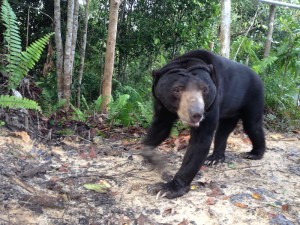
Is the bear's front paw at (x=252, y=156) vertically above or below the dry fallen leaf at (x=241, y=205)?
above

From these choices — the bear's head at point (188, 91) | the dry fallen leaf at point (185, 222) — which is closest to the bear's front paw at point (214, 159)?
the bear's head at point (188, 91)

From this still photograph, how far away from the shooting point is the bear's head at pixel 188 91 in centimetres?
309

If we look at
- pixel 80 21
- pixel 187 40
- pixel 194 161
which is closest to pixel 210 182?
pixel 194 161

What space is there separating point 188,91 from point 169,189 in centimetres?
96

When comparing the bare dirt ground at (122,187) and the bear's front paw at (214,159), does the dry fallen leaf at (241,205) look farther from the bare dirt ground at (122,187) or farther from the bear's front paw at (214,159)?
the bear's front paw at (214,159)

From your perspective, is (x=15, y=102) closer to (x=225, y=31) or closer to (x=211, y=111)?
(x=211, y=111)

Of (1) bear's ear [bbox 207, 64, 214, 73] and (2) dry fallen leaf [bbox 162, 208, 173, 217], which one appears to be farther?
(1) bear's ear [bbox 207, 64, 214, 73]

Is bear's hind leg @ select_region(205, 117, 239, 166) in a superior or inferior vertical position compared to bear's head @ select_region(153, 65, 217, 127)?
inferior

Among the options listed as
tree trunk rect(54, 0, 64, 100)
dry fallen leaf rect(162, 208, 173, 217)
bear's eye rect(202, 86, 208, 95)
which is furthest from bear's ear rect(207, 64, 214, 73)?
tree trunk rect(54, 0, 64, 100)

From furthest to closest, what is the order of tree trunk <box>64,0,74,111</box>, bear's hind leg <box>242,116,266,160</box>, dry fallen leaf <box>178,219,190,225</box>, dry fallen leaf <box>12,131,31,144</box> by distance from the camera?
tree trunk <box>64,0,74,111</box> < bear's hind leg <box>242,116,266,160</box> < dry fallen leaf <box>12,131,31,144</box> < dry fallen leaf <box>178,219,190,225</box>

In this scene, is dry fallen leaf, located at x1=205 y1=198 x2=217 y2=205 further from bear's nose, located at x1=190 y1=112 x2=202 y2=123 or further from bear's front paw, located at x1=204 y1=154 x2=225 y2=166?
bear's front paw, located at x1=204 y1=154 x2=225 y2=166

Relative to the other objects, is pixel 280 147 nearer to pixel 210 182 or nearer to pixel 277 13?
pixel 210 182

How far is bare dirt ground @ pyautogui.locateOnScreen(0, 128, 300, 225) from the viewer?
2.85 meters

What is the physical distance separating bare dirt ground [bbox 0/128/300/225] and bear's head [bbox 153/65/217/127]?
2.70ft
